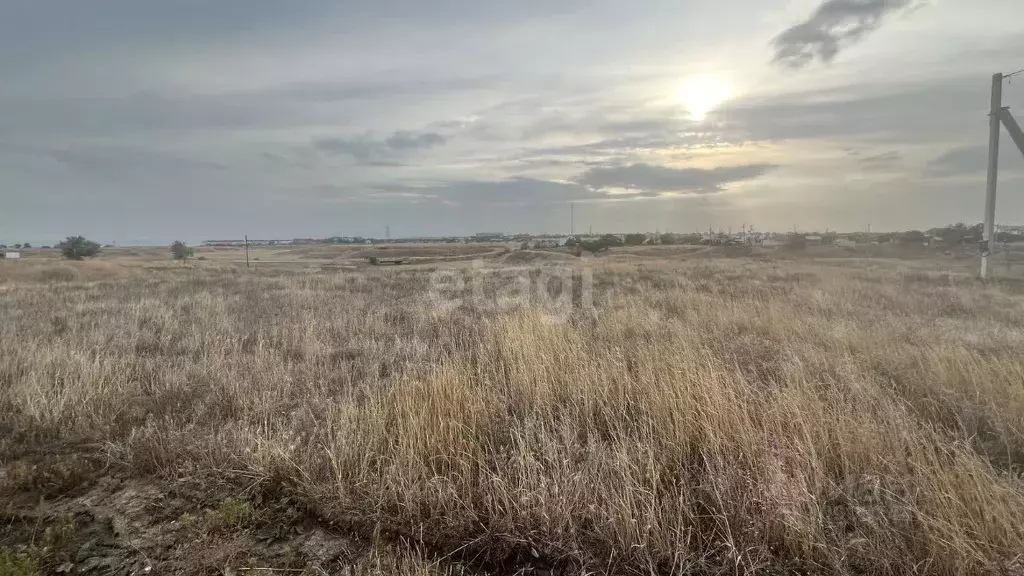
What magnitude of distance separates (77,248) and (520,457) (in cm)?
8803

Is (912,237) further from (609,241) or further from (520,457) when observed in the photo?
(520,457)

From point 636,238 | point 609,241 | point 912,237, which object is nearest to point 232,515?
point 912,237

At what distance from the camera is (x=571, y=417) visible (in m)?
4.59

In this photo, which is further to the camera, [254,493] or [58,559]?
[254,493]

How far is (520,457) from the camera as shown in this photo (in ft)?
10.9

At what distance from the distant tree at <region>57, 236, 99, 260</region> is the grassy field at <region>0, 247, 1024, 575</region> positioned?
77848 millimetres

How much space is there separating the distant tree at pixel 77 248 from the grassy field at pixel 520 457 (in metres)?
77.8

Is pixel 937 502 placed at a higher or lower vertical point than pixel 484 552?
higher

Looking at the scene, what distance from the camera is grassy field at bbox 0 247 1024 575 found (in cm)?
273

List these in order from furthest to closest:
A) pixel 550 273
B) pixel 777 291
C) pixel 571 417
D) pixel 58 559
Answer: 1. pixel 550 273
2. pixel 777 291
3. pixel 571 417
4. pixel 58 559

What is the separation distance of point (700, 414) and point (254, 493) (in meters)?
3.90

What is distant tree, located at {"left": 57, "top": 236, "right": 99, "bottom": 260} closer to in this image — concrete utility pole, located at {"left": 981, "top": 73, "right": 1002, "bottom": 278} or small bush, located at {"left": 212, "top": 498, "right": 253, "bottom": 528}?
small bush, located at {"left": 212, "top": 498, "right": 253, "bottom": 528}

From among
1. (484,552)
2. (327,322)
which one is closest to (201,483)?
(484,552)

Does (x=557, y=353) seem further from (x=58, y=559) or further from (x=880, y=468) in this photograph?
(x=58, y=559)
